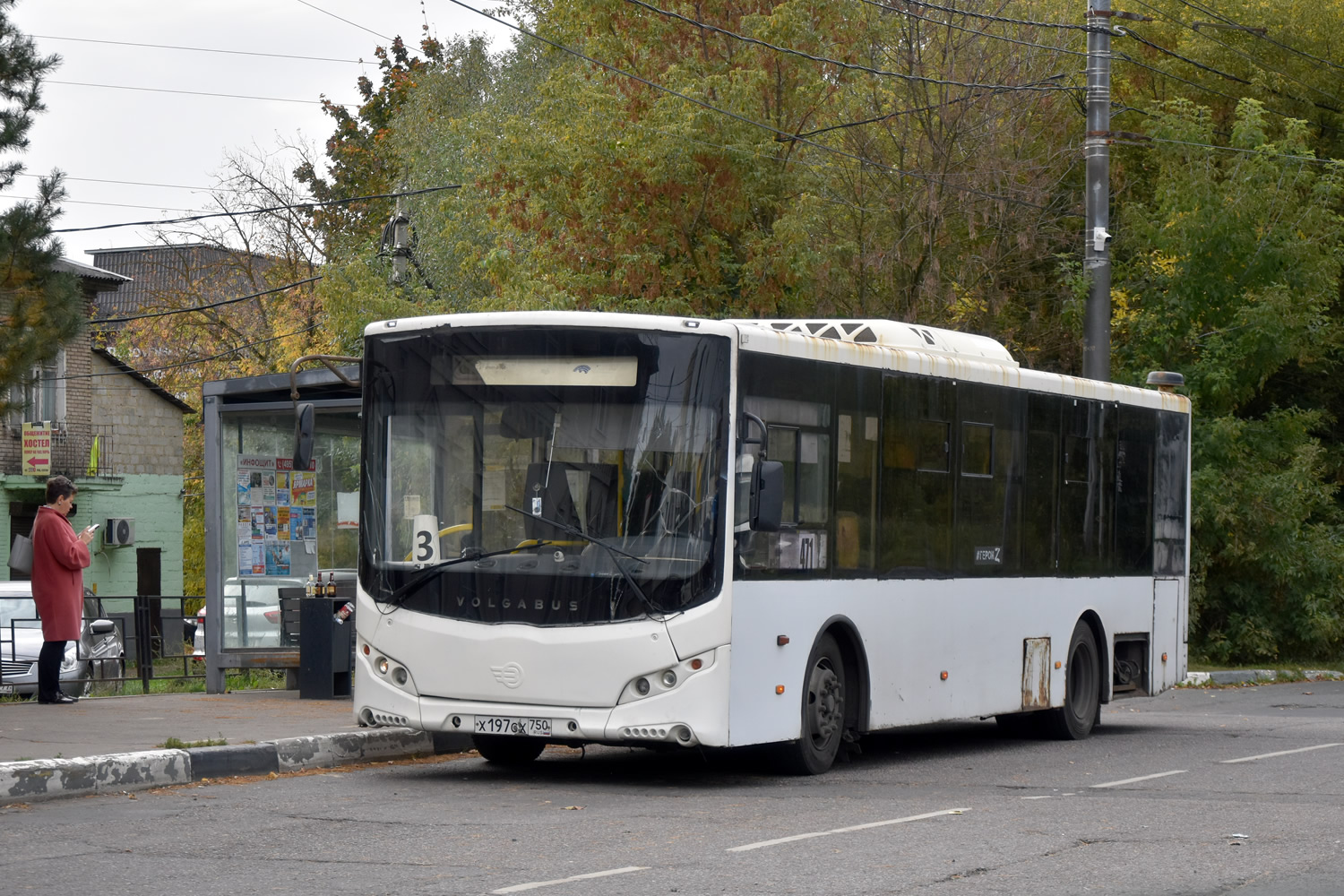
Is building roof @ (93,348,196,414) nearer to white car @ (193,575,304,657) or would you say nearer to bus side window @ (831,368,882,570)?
white car @ (193,575,304,657)

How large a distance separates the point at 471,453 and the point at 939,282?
51.1 feet

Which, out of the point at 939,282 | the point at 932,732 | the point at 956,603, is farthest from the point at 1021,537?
the point at 939,282

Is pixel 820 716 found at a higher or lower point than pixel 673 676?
A: lower

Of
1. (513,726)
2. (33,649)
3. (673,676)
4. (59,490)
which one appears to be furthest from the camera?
(33,649)

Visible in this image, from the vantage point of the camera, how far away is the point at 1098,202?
21.0 m

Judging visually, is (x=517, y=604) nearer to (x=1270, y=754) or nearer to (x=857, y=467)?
(x=857, y=467)

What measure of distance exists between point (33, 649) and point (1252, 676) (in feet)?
52.8

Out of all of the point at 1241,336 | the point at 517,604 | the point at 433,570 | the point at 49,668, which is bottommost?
the point at 49,668

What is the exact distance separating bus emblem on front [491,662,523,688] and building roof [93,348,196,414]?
3222 centimetres

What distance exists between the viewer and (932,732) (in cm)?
1644

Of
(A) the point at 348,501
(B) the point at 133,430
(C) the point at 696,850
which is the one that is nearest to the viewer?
(C) the point at 696,850

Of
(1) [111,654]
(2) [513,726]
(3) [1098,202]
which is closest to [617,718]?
(2) [513,726]

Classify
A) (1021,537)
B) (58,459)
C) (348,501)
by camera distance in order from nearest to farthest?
(1021,537)
(348,501)
(58,459)

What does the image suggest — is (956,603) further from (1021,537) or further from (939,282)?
(939,282)
